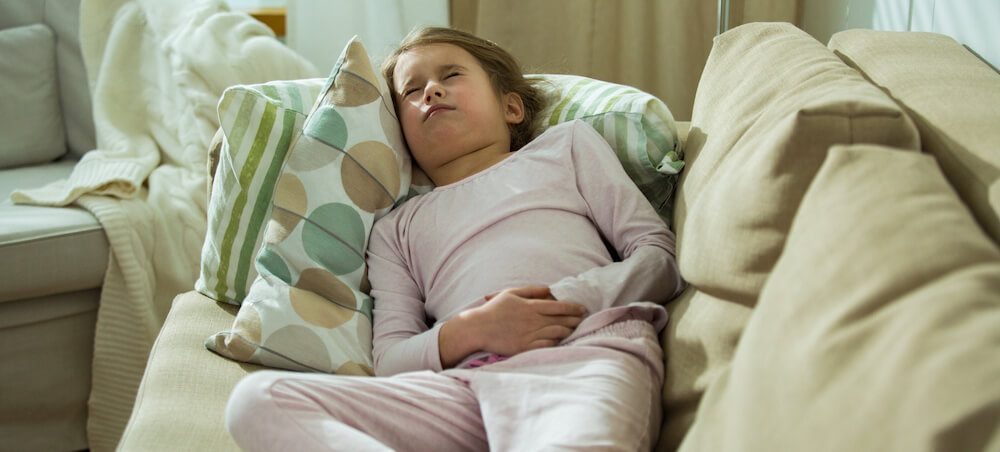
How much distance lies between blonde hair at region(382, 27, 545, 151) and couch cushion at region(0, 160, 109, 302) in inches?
31.6

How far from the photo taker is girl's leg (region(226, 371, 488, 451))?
0.88 metres

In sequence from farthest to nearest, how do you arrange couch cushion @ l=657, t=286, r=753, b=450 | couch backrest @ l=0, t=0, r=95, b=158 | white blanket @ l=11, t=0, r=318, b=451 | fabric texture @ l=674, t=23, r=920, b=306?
couch backrest @ l=0, t=0, r=95, b=158 < white blanket @ l=11, t=0, r=318, b=451 < couch cushion @ l=657, t=286, r=753, b=450 < fabric texture @ l=674, t=23, r=920, b=306


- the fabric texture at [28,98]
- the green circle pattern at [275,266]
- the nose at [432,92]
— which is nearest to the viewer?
the green circle pattern at [275,266]

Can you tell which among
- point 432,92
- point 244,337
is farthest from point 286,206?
Answer: point 432,92

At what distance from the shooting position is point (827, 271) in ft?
2.01

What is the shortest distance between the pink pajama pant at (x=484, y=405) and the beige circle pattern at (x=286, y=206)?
1.16 ft

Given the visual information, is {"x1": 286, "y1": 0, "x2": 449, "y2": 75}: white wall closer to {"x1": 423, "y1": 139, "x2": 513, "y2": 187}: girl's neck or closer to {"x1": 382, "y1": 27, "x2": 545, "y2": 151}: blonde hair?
{"x1": 382, "y1": 27, "x2": 545, "y2": 151}: blonde hair

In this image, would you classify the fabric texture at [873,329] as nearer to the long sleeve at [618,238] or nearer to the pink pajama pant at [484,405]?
the pink pajama pant at [484,405]

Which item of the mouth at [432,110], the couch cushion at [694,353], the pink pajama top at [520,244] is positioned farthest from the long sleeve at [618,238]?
the mouth at [432,110]

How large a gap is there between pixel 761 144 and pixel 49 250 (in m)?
1.54

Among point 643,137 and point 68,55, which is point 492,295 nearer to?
point 643,137

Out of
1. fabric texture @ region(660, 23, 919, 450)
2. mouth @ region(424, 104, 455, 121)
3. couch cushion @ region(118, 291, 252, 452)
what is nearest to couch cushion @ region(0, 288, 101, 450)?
couch cushion @ region(118, 291, 252, 452)

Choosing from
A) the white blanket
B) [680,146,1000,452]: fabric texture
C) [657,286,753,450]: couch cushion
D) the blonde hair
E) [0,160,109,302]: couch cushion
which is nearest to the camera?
[680,146,1000,452]: fabric texture

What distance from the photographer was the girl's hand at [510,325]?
3.49 feet
